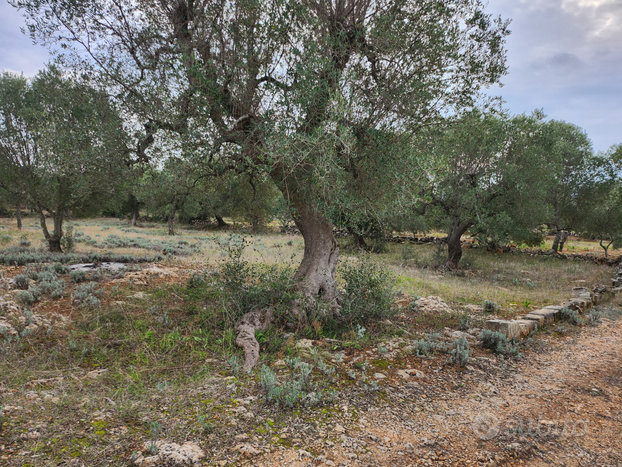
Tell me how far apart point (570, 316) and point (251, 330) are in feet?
30.8

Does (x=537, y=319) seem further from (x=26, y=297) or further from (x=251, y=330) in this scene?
(x=26, y=297)

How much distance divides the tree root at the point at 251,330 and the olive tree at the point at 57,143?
5.06 meters

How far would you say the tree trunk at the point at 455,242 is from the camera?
20.0m

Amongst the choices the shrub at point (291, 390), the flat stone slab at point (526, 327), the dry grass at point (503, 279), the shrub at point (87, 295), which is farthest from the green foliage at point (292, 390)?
the dry grass at point (503, 279)

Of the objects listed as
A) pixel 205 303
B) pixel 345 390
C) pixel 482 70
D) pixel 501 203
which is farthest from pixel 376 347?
pixel 501 203

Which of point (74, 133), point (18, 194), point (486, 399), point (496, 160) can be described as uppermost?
point (496, 160)

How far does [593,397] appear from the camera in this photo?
520 centimetres

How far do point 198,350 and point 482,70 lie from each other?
9.46 metres

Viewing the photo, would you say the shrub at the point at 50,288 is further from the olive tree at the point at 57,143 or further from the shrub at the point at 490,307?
the shrub at the point at 490,307

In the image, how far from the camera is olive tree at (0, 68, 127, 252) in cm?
812

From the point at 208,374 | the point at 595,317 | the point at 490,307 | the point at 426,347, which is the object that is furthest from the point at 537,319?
the point at 208,374

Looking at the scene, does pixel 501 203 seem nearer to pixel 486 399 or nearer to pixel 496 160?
pixel 496 160

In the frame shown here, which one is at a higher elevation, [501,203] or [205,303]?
[501,203]

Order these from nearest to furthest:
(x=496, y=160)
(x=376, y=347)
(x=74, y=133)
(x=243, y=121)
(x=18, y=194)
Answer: (x=376, y=347), (x=243, y=121), (x=74, y=133), (x=18, y=194), (x=496, y=160)
